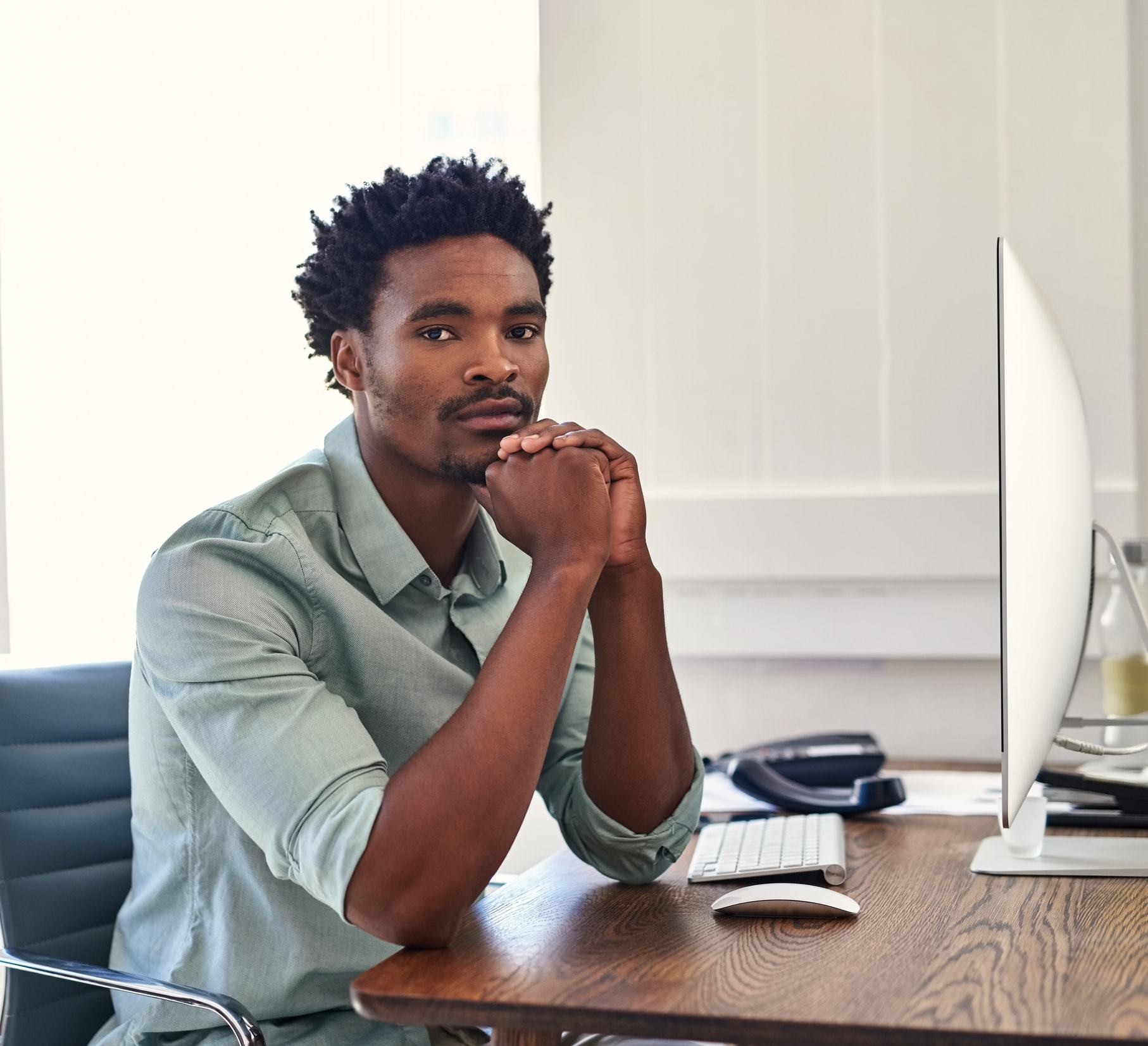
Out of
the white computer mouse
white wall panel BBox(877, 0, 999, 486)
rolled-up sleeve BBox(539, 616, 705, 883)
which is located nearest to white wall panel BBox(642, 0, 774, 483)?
white wall panel BBox(877, 0, 999, 486)

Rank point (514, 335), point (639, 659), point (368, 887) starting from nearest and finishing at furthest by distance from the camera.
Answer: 1. point (368, 887)
2. point (639, 659)
3. point (514, 335)

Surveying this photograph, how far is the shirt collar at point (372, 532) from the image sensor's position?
4.34 feet

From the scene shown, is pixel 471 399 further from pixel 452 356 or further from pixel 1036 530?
pixel 1036 530

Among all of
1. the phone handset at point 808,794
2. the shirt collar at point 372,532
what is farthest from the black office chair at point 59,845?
the phone handset at point 808,794

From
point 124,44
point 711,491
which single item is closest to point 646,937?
point 711,491

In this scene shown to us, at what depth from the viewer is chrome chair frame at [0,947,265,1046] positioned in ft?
3.55

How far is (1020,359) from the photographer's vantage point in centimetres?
103

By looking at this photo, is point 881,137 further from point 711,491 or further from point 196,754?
point 196,754

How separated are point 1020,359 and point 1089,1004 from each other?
501 mm

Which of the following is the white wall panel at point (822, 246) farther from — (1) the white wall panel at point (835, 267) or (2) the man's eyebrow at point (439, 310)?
(2) the man's eyebrow at point (439, 310)

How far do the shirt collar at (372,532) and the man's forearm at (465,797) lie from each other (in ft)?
0.81

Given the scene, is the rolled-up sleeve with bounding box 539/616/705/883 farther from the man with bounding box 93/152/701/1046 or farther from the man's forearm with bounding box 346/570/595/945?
the man's forearm with bounding box 346/570/595/945

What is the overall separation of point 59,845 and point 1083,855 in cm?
110

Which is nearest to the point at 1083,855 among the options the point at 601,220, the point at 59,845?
the point at 59,845
